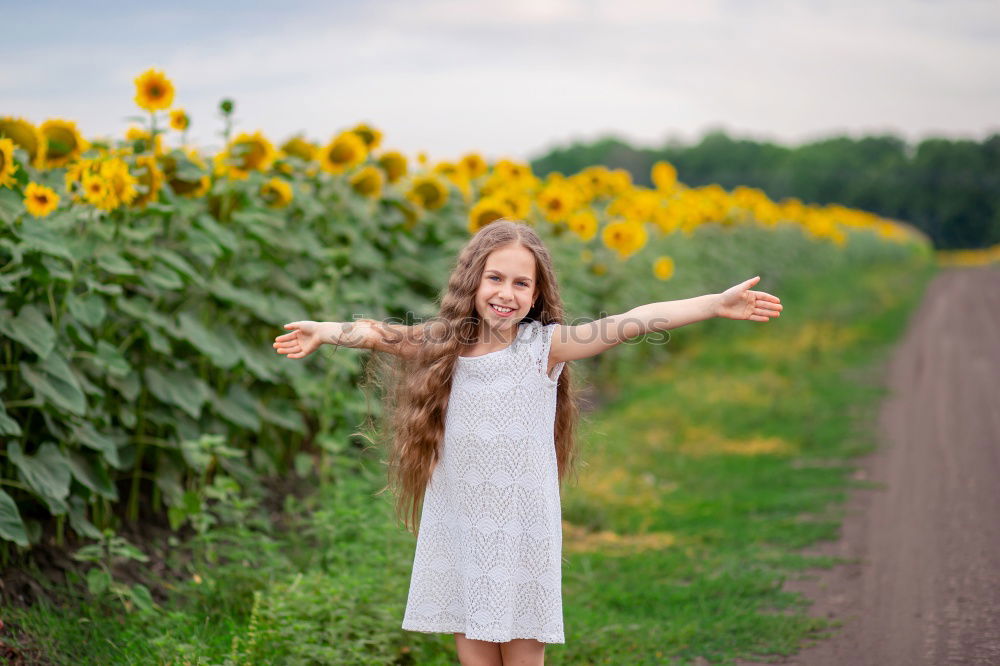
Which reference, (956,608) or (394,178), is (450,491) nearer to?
(956,608)

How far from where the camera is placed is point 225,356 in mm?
4324

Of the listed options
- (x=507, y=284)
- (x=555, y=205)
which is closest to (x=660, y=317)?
(x=507, y=284)

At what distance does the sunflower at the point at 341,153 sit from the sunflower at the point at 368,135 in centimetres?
30

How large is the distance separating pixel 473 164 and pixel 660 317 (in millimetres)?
4746

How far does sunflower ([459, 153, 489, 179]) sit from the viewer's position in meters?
7.27

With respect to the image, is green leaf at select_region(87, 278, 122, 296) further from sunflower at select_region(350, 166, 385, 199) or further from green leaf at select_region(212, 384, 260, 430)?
sunflower at select_region(350, 166, 385, 199)

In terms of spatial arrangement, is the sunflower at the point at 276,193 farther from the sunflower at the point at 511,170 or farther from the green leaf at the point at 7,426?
the sunflower at the point at 511,170

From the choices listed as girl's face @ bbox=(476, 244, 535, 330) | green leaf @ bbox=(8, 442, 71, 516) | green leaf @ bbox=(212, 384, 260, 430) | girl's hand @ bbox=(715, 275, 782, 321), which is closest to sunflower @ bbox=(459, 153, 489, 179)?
green leaf @ bbox=(212, 384, 260, 430)

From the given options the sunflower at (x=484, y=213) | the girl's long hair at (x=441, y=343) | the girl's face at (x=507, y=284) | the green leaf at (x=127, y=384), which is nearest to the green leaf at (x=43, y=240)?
the green leaf at (x=127, y=384)

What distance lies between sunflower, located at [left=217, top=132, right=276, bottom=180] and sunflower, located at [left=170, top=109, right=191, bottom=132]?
312mm

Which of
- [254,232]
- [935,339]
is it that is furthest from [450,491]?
[935,339]

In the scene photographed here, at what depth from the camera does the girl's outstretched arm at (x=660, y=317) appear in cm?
268

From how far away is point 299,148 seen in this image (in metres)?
5.52

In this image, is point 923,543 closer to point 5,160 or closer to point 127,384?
point 127,384
